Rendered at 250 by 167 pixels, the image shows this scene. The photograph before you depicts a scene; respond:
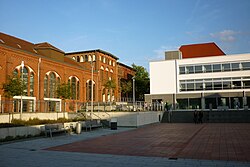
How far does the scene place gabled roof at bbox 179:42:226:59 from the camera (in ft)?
222

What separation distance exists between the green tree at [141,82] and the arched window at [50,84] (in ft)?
96.0

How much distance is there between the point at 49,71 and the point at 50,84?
225cm

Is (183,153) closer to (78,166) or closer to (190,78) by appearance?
(78,166)

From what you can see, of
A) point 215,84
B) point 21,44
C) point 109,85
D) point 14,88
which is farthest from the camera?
point 109,85

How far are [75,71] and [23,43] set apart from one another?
38.5 feet

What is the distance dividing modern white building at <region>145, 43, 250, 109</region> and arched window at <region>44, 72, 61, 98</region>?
20.1 meters

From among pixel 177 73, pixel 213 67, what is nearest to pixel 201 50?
pixel 213 67

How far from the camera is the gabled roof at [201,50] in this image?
67.6m

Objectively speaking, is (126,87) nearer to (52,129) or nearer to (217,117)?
(217,117)

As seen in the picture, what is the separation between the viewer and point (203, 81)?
5369 cm

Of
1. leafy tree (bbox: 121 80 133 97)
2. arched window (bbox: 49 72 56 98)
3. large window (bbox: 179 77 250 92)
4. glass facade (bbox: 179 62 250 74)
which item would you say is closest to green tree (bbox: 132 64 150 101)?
leafy tree (bbox: 121 80 133 97)

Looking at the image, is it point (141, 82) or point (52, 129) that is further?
point (141, 82)

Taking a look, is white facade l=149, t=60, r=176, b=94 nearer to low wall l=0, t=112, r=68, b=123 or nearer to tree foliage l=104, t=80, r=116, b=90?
tree foliage l=104, t=80, r=116, b=90

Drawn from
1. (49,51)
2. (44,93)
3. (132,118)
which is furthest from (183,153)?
(49,51)
